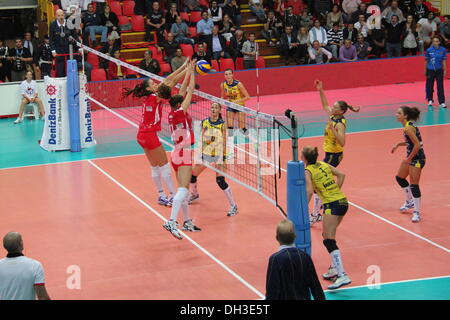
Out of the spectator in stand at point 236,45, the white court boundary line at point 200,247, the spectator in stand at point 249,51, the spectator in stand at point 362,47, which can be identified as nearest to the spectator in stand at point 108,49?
the spectator in stand at point 236,45

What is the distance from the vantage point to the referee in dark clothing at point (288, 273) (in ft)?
24.0

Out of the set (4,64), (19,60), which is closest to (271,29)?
(19,60)

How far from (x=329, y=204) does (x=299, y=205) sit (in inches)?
45.0

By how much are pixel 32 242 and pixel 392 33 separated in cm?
2138

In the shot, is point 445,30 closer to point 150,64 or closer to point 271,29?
point 271,29

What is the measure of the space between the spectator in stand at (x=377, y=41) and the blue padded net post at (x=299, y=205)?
22.0 meters

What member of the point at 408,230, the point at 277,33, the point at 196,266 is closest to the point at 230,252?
the point at 196,266

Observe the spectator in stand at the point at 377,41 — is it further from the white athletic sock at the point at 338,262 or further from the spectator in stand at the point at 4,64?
the white athletic sock at the point at 338,262

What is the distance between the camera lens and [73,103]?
62.3 ft

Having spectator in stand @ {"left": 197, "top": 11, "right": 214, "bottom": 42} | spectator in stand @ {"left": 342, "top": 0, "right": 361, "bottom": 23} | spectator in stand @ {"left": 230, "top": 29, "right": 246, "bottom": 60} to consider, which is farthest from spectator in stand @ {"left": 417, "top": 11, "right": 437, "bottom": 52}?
spectator in stand @ {"left": 197, "top": 11, "right": 214, "bottom": 42}

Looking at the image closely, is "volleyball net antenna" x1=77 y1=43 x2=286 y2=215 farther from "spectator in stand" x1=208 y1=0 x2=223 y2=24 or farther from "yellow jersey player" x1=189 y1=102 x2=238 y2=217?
"spectator in stand" x1=208 y1=0 x2=223 y2=24
